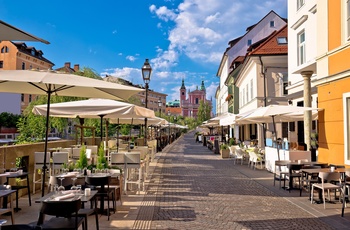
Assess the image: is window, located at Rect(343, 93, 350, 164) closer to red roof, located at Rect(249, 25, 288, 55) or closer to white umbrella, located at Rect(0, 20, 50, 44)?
white umbrella, located at Rect(0, 20, 50, 44)

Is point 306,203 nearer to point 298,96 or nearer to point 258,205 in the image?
point 258,205

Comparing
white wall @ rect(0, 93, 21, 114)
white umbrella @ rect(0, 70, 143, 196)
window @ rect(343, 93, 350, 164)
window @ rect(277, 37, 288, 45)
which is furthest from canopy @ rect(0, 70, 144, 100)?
white wall @ rect(0, 93, 21, 114)

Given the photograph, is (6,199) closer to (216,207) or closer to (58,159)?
(58,159)

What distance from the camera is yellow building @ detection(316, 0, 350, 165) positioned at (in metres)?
9.50

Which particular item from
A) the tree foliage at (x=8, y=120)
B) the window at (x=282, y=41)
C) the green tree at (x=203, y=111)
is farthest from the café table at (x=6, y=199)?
the green tree at (x=203, y=111)

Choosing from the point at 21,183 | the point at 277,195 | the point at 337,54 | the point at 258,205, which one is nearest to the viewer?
the point at 258,205

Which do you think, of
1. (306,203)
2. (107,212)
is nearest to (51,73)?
(107,212)

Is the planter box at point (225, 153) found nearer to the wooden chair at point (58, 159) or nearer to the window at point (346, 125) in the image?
the window at point (346, 125)

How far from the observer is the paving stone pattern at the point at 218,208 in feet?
21.0

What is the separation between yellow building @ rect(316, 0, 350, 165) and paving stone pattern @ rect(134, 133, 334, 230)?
2.38 metres

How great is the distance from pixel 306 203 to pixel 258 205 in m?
1.23

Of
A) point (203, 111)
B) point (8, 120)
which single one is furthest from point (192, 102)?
point (8, 120)

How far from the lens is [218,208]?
770 centimetres

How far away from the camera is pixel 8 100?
188 feet
